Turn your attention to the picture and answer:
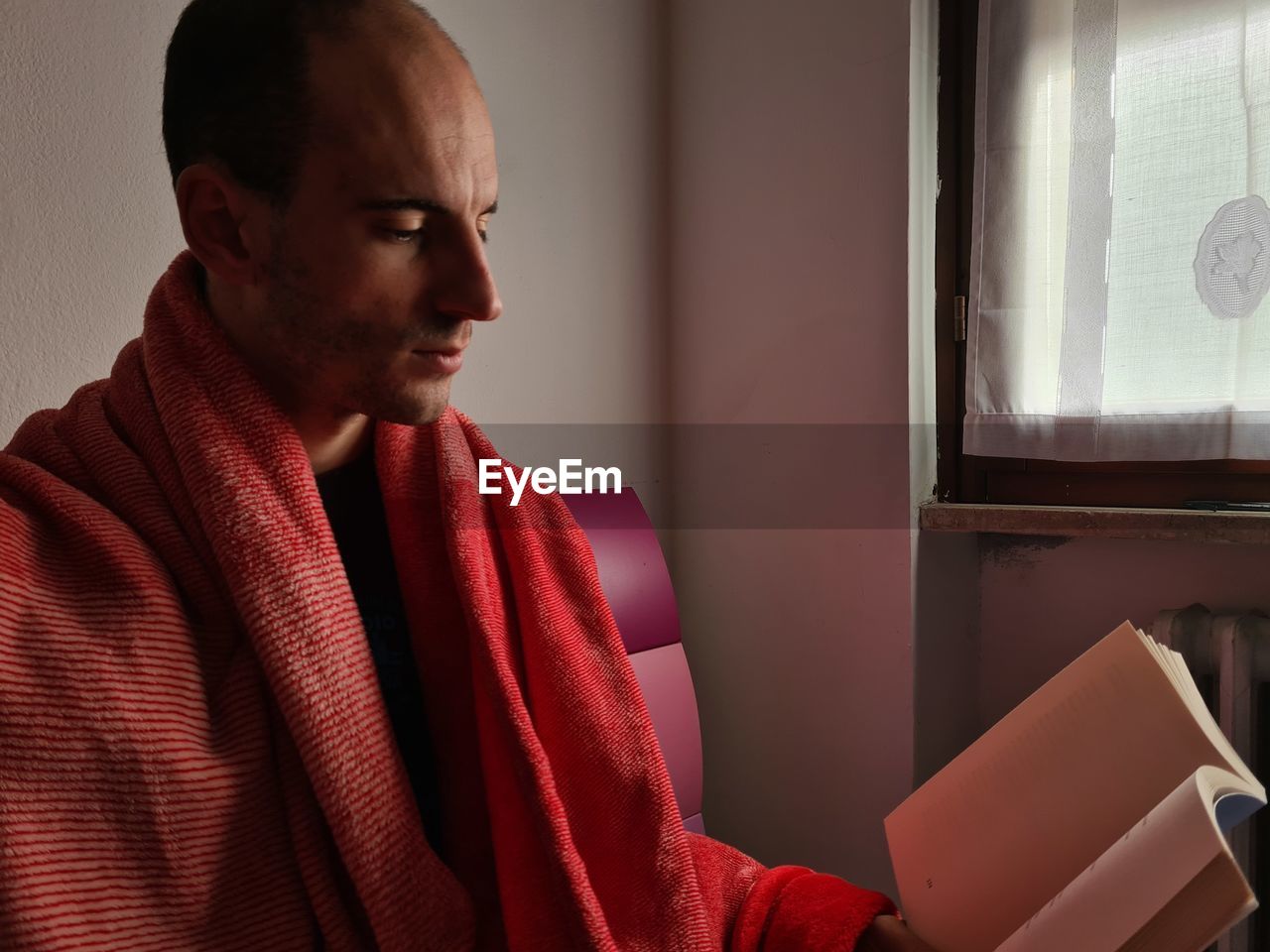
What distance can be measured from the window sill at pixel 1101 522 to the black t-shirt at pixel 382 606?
3.13 ft

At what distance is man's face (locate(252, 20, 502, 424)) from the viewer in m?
0.68

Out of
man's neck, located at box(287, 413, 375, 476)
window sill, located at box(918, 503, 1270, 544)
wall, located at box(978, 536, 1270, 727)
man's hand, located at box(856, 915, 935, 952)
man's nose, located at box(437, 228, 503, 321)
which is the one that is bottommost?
man's hand, located at box(856, 915, 935, 952)

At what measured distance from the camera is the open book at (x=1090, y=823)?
0.52 meters

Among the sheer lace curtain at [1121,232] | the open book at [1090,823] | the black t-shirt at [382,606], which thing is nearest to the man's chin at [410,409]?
the black t-shirt at [382,606]

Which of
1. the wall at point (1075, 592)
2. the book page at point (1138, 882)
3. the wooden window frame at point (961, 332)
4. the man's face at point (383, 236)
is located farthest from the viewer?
the wooden window frame at point (961, 332)

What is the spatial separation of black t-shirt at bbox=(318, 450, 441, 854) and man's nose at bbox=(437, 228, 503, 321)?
0.69 ft

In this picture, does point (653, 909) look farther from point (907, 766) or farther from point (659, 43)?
point (659, 43)

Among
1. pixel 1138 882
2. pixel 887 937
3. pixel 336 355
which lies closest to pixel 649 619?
pixel 887 937

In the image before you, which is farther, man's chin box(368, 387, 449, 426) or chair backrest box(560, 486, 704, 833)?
chair backrest box(560, 486, 704, 833)

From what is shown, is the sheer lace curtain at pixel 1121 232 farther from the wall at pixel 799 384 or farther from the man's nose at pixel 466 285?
the man's nose at pixel 466 285

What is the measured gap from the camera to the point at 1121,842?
58cm

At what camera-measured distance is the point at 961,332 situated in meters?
1.56

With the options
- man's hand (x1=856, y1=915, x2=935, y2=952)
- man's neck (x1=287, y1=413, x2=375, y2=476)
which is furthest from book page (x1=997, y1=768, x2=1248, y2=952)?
man's neck (x1=287, y1=413, x2=375, y2=476)
